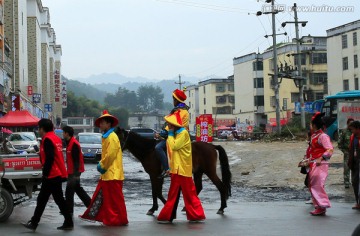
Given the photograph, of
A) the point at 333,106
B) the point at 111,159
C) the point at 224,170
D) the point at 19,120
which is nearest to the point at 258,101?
the point at 333,106

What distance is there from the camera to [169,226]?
417 inches

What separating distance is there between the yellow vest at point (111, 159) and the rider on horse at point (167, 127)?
131cm

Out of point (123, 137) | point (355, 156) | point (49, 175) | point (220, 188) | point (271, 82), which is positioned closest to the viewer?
point (49, 175)

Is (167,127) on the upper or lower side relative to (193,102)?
lower

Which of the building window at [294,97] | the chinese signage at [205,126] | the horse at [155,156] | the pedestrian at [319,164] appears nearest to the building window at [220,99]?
the building window at [294,97]

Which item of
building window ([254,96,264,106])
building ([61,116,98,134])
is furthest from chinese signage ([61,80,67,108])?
building window ([254,96,264,106])

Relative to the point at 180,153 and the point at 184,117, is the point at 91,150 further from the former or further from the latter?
the point at 180,153

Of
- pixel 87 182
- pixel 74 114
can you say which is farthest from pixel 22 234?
pixel 74 114

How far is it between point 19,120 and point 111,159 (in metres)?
21.1

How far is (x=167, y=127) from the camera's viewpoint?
40.7ft

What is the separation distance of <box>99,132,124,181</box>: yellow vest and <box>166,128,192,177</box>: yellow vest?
948 millimetres

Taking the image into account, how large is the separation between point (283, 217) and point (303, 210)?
1.38 meters

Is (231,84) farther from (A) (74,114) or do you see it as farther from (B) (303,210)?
(B) (303,210)

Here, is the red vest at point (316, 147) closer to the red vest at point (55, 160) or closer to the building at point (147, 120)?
the red vest at point (55, 160)
